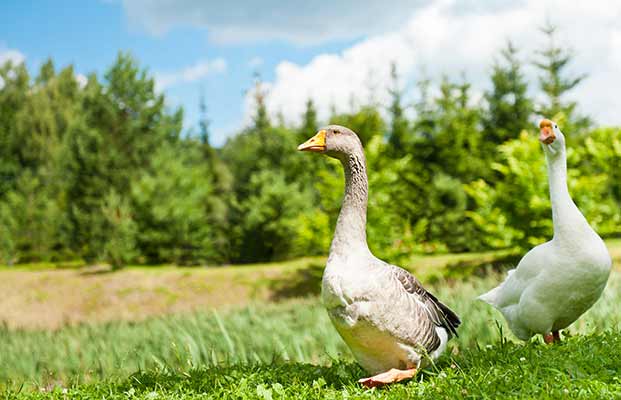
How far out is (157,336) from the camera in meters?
7.45

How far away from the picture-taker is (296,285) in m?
19.5

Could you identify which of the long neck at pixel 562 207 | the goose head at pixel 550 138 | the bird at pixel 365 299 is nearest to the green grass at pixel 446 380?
the bird at pixel 365 299

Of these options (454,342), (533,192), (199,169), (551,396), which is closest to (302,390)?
(551,396)

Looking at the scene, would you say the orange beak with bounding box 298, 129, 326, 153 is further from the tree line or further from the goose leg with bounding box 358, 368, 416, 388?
the tree line

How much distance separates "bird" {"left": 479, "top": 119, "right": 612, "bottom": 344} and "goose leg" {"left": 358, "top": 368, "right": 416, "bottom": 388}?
1.31 meters

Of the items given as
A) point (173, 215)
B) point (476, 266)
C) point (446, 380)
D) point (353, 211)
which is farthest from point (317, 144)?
point (173, 215)

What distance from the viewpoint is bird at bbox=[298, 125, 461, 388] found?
3.36 meters

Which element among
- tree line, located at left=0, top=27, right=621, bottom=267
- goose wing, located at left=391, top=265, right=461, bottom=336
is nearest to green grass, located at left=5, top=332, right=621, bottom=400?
goose wing, located at left=391, top=265, right=461, bottom=336

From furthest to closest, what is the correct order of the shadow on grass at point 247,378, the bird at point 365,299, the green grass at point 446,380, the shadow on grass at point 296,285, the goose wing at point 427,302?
the shadow on grass at point 296,285 → the shadow on grass at point 247,378 → the goose wing at point 427,302 → the bird at point 365,299 → the green grass at point 446,380

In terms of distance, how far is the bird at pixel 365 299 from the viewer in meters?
3.36

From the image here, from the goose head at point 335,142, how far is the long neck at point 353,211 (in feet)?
0.16

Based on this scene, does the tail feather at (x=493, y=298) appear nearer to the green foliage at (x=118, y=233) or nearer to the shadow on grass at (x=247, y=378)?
the shadow on grass at (x=247, y=378)

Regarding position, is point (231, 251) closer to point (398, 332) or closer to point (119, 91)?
point (119, 91)

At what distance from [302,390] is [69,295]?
1980cm
